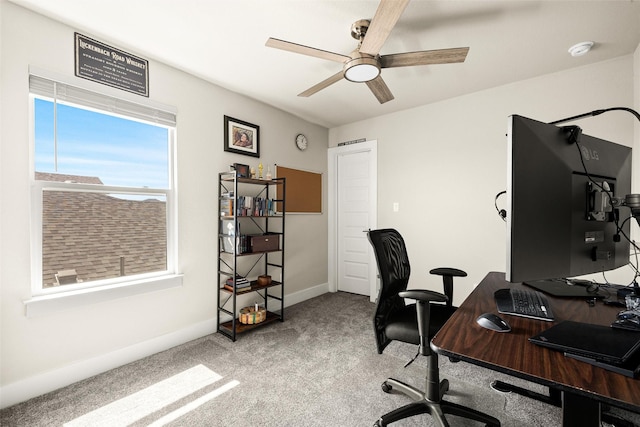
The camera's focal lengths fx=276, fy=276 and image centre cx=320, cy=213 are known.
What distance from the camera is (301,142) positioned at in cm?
391

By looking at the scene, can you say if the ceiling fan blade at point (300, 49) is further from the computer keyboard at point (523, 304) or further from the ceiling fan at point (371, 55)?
the computer keyboard at point (523, 304)

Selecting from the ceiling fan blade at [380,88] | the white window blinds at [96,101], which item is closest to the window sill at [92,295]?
the white window blinds at [96,101]

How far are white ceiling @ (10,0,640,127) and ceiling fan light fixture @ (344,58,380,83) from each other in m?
0.33

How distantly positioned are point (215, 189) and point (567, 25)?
3242 mm

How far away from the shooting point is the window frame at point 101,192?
1.90 meters

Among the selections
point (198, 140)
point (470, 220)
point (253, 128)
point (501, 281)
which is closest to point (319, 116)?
point (253, 128)

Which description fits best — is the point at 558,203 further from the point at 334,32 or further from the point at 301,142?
the point at 301,142

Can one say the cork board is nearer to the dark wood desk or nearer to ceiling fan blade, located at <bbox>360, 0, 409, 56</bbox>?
ceiling fan blade, located at <bbox>360, 0, 409, 56</bbox>

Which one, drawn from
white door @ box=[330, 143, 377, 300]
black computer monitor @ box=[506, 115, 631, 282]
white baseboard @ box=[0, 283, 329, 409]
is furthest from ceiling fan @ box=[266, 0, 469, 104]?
white baseboard @ box=[0, 283, 329, 409]

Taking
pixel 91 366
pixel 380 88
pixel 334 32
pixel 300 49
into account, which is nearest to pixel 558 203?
pixel 300 49

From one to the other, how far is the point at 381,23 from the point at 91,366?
10.1 ft

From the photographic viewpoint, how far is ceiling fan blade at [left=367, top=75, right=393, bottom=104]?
7.11 ft

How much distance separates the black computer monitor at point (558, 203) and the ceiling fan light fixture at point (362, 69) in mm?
1306

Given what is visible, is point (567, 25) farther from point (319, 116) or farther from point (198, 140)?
point (198, 140)
